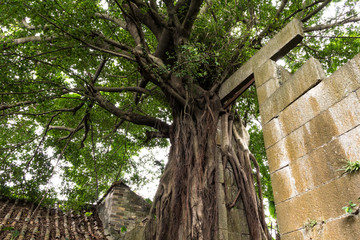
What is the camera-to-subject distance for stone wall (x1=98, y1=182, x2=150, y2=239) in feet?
22.7

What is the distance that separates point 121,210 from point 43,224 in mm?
1898

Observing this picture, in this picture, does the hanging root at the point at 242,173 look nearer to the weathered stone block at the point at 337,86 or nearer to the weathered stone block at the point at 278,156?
the weathered stone block at the point at 278,156

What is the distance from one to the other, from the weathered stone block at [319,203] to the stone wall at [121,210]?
16.3ft

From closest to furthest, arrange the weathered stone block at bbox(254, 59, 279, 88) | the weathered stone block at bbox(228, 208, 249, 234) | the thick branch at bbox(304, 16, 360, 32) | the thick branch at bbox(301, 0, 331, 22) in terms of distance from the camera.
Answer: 1. the weathered stone block at bbox(254, 59, 279, 88)
2. the weathered stone block at bbox(228, 208, 249, 234)
3. the thick branch at bbox(301, 0, 331, 22)
4. the thick branch at bbox(304, 16, 360, 32)

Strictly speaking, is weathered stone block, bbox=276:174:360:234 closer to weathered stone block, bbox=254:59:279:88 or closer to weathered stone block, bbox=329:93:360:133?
weathered stone block, bbox=329:93:360:133

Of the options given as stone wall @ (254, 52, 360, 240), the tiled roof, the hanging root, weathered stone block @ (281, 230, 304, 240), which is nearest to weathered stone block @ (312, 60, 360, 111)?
stone wall @ (254, 52, 360, 240)

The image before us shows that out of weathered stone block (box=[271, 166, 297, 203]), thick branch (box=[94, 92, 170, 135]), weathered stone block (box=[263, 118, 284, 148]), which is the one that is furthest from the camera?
thick branch (box=[94, 92, 170, 135])

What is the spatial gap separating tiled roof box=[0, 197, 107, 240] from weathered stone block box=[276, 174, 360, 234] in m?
4.63

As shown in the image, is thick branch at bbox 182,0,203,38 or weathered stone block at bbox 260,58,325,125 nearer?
weathered stone block at bbox 260,58,325,125

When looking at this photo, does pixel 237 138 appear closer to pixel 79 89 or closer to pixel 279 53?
pixel 279 53

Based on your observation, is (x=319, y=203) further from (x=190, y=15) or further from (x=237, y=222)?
(x=190, y=15)

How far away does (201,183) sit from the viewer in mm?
3982

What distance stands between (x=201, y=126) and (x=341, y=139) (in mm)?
2602

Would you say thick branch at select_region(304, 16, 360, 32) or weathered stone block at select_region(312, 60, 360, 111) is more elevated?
thick branch at select_region(304, 16, 360, 32)
